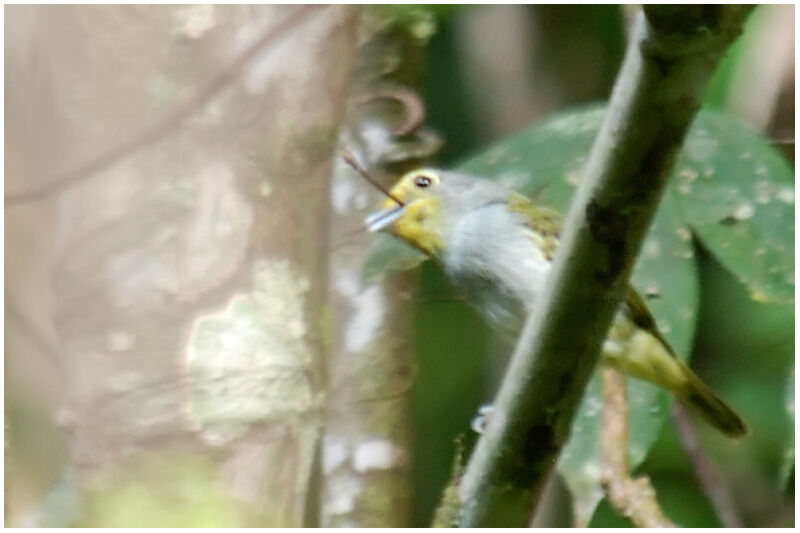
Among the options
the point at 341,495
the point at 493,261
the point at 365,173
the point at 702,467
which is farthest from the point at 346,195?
the point at 702,467

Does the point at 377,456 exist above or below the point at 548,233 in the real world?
below

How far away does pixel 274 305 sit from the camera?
2.98 ft

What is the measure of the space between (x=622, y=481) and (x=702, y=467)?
1.35ft

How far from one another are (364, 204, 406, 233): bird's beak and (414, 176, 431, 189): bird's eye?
0.03 meters

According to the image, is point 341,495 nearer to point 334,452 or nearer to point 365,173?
point 334,452

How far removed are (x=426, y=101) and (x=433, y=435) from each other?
1.37 feet

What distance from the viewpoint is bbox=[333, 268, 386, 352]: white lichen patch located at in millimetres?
1151

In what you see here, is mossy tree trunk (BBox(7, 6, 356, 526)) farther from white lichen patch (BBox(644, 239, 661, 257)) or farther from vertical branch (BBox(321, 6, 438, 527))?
white lichen patch (BBox(644, 239, 661, 257))

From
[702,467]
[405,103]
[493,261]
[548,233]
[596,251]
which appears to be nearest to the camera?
[596,251]

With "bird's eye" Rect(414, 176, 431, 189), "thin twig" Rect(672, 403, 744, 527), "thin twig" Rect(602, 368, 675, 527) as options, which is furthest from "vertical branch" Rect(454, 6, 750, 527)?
"thin twig" Rect(672, 403, 744, 527)

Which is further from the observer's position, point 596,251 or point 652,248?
point 652,248

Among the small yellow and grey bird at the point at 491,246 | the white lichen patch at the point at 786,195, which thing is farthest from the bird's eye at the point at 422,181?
the white lichen patch at the point at 786,195

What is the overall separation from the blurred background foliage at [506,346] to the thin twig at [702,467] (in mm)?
15

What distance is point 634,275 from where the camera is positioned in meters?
1.02
